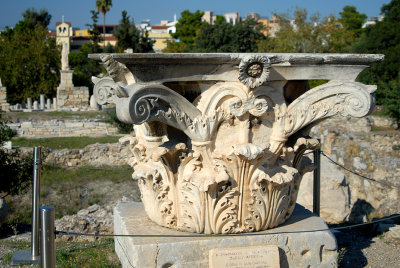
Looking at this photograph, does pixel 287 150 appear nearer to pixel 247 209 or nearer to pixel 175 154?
pixel 247 209

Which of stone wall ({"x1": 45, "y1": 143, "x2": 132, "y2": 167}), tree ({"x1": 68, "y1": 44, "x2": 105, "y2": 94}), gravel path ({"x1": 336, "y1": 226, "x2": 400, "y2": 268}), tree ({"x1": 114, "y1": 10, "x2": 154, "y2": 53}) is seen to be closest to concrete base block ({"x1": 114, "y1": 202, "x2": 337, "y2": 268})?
gravel path ({"x1": 336, "y1": 226, "x2": 400, "y2": 268})

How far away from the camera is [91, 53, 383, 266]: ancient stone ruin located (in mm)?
3826

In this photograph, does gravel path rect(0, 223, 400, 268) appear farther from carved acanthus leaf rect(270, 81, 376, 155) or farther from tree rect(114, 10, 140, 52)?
tree rect(114, 10, 140, 52)

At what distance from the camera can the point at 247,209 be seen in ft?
13.4

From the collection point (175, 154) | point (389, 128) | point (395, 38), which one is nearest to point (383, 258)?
point (175, 154)

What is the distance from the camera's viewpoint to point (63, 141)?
14.9 metres

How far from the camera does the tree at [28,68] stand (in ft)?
95.5

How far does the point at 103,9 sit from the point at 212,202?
3953 centimetres

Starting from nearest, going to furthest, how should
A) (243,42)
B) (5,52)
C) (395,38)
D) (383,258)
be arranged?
(383,258) < (395,38) < (5,52) < (243,42)

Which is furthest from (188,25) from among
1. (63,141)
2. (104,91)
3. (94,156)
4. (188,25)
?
(104,91)

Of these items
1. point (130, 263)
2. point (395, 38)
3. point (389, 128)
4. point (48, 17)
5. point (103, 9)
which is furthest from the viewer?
point (48, 17)

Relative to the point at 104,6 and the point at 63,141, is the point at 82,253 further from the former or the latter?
the point at 104,6

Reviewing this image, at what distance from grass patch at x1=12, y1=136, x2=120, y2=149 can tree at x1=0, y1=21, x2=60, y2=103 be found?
14.9 m

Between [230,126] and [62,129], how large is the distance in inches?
539
